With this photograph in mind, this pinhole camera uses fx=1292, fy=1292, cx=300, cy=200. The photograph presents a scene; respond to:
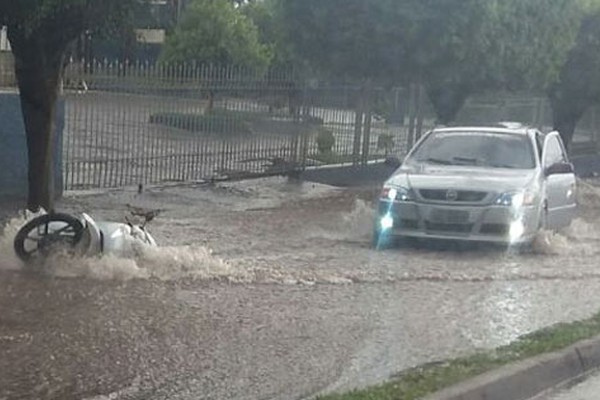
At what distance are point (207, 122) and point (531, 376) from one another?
12748mm

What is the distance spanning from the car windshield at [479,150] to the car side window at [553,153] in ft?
1.24

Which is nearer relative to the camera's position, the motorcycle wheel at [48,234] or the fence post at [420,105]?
the motorcycle wheel at [48,234]

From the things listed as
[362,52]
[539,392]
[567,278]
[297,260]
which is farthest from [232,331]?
[362,52]

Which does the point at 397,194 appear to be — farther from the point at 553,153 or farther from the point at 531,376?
the point at 531,376

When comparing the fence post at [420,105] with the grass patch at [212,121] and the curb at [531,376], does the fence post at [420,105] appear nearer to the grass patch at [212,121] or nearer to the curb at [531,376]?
the grass patch at [212,121]

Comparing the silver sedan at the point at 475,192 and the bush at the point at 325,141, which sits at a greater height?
the silver sedan at the point at 475,192

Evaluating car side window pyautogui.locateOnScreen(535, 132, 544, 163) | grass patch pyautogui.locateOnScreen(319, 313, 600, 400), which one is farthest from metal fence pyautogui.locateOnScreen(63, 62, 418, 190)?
grass patch pyautogui.locateOnScreen(319, 313, 600, 400)

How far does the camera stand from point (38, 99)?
41.6 feet

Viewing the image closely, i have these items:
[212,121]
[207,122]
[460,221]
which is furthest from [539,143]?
[212,121]

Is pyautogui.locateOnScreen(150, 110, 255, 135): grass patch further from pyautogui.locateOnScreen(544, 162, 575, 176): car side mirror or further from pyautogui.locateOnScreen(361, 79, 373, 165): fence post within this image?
pyautogui.locateOnScreen(544, 162, 575, 176): car side mirror

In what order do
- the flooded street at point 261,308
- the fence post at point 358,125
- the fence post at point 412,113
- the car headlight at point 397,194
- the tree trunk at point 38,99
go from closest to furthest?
the flooded street at point 261,308
the tree trunk at point 38,99
the car headlight at point 397,194
the fence post at point 358,125
the fence post at point 412,113

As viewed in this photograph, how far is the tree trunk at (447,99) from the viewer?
24562 millimetres

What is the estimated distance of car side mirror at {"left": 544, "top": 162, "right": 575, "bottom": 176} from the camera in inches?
639

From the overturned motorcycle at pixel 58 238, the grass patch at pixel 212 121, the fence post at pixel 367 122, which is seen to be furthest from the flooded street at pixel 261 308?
the fence post at pixel 367 122
